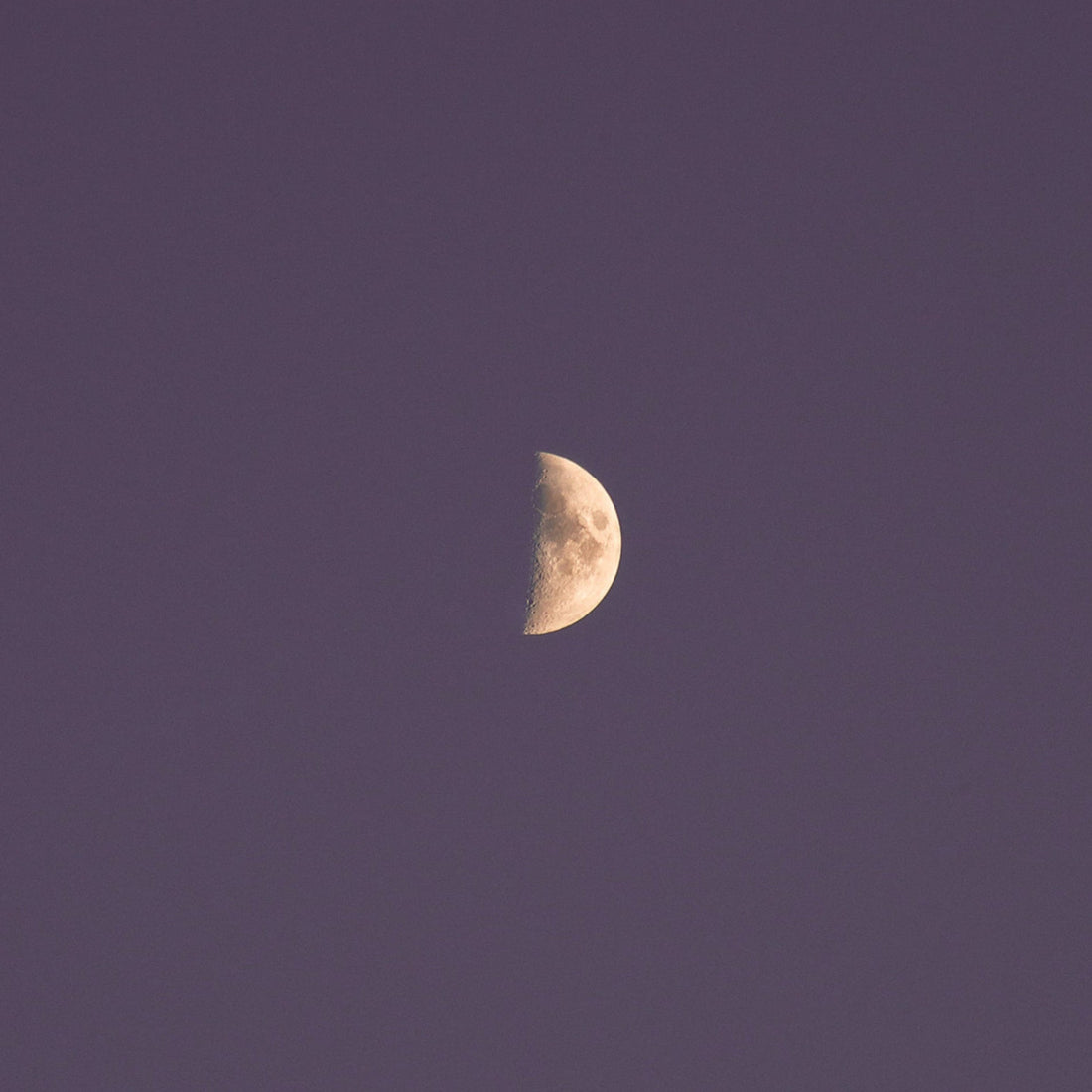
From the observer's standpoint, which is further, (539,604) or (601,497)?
(601,497)

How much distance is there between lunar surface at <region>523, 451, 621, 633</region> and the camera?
13.3m

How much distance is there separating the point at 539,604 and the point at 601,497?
2100mm

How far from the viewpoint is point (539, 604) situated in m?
13.3

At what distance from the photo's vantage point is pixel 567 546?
44.4ft

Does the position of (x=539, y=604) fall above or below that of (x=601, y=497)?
below

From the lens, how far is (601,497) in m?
14.7

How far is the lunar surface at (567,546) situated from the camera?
13289mm
